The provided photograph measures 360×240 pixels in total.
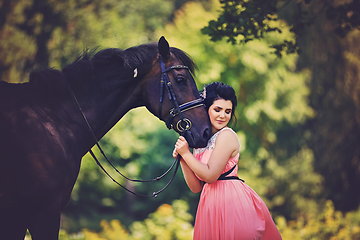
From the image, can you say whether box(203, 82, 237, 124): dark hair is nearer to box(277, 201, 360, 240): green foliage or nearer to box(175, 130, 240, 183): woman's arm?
box(175, 130, 240, 183): woman's arm

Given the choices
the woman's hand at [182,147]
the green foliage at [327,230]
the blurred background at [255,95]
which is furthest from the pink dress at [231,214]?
the blurred background at [255,95]

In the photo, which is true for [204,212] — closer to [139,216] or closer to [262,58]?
[262,58]

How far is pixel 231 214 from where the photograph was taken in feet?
6.67

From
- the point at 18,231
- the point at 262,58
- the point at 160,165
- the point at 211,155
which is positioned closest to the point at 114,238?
the point at 160,165

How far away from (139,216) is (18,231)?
7.63 m

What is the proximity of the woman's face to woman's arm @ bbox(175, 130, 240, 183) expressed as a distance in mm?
143

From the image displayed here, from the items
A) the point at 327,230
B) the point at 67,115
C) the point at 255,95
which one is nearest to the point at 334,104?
the point at 255,95

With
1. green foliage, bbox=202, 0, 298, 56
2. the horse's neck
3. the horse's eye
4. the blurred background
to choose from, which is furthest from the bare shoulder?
the blurred background

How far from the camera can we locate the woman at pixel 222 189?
2012 millimetres

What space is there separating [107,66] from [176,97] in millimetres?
660

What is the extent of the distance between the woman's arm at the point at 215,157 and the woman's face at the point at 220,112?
0.14 metres

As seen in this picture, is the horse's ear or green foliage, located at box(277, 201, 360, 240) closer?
the horse's ear

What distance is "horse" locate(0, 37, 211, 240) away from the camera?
6.13 ft

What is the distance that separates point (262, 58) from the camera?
7.02 metres
